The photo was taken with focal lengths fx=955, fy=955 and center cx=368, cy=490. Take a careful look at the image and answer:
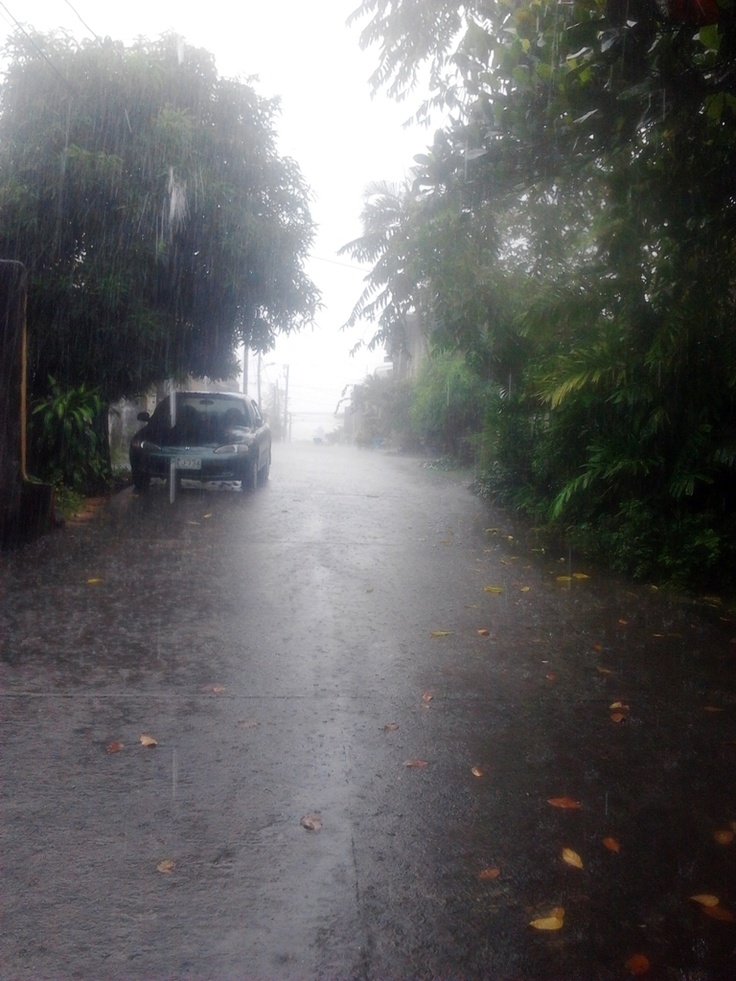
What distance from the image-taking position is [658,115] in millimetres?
6516

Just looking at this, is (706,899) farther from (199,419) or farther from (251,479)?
(199,419)

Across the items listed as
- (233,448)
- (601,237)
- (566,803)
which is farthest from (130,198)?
(566,803)

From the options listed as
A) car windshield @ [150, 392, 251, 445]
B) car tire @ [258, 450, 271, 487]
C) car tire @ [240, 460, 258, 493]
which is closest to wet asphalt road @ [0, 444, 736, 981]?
car windshield @ [150, 392, 251, 445]

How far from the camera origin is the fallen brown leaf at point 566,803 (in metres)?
4.05

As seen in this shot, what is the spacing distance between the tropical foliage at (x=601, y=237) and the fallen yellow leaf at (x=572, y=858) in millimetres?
4242

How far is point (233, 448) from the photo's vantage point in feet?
50.6

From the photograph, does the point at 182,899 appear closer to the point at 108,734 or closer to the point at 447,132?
the point at 108,734

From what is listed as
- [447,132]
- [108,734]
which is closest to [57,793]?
[108,734]

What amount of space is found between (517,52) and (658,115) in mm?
1311

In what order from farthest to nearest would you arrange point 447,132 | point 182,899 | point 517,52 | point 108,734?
point 447,132
point 517,52
point 108,734
point 182,899

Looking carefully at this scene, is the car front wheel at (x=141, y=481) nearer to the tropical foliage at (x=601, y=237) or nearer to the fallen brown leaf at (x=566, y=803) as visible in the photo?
the tropical foliage at (x=601, y=237)

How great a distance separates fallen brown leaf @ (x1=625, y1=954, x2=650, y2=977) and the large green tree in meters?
11.8

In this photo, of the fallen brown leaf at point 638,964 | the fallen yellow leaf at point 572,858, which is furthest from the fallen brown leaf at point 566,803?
the fallen brown leaf at point 638,964

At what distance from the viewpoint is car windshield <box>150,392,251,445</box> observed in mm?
15539
